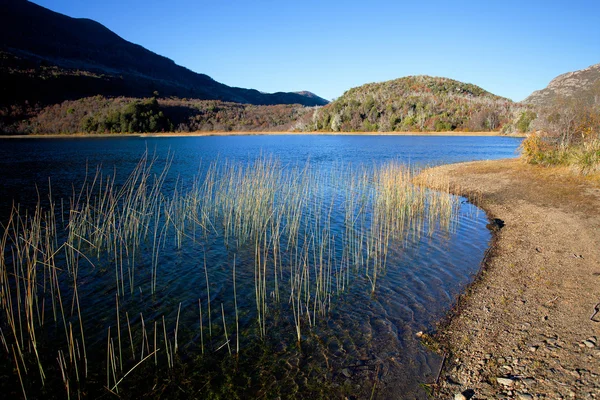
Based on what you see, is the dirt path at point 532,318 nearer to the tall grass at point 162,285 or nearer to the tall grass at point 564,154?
the tall grass at point 162,285

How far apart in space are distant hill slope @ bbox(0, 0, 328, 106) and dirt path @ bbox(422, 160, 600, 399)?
81159 mm

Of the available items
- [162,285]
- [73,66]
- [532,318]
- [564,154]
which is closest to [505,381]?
[532,318]

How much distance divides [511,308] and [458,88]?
118 m

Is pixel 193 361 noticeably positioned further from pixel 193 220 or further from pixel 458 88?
pixel 458 88

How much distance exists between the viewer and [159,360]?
4.28 m

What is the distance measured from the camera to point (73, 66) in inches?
4043

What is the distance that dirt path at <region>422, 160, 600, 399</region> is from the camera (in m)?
3.54

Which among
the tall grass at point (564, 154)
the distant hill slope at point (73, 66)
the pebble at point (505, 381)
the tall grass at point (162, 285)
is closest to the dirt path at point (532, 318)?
the pebble at point (505, 381)

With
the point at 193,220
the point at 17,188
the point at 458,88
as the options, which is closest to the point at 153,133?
the point at 17,188

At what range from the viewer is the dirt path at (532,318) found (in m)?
3.54

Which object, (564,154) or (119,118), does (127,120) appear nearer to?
(119,118)

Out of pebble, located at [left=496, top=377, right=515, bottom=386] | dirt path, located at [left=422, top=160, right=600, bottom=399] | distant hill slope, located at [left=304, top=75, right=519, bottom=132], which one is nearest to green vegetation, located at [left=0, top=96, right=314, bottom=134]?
distant hill slope, located at [left=304, top=75, right=519, bottom=132]

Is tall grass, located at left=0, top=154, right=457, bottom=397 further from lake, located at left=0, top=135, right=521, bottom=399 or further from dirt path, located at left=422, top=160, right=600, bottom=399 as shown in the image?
dirt path, located at left=422, top=160, right=600, bottom=399

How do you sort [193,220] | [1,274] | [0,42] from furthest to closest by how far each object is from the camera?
[0,42], [193,220], [1,274]
